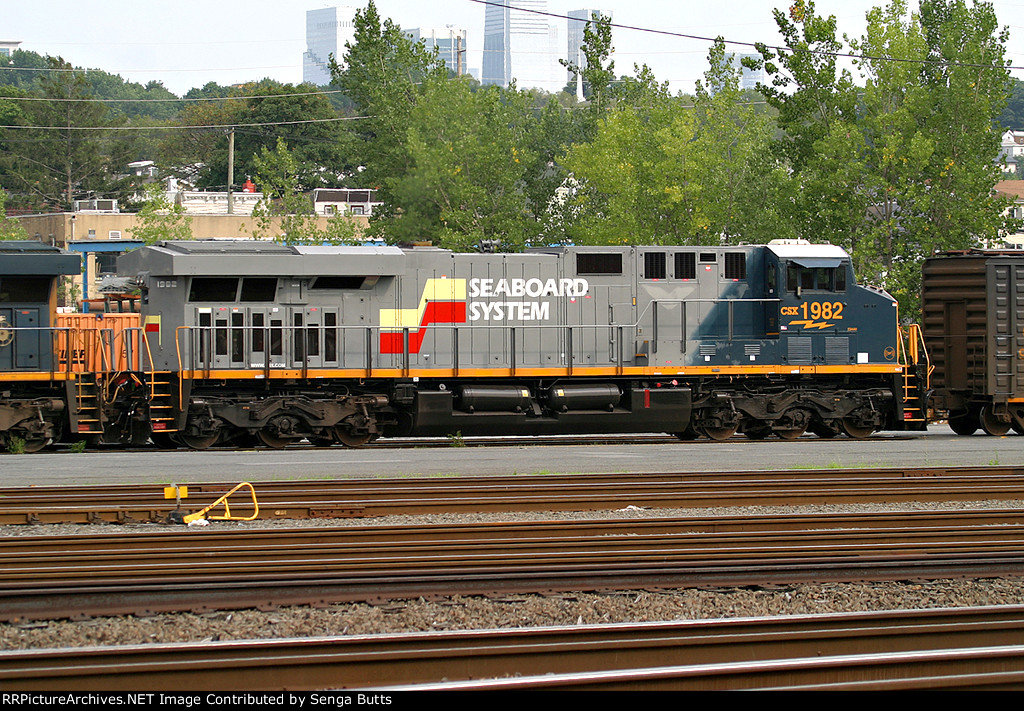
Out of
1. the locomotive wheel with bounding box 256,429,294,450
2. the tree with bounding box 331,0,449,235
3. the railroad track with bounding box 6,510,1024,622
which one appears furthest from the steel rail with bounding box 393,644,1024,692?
the tree with bounding box 331,0,449,235

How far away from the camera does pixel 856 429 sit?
20.0 m

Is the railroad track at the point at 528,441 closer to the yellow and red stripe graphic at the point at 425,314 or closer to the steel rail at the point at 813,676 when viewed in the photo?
the yellow and red stripe graphic at the point at 425,314

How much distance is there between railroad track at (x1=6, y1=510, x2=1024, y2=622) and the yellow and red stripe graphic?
342 inches

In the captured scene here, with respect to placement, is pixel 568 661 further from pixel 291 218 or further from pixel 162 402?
pixel 291 218

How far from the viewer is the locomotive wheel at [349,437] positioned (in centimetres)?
1848

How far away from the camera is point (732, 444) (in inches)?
736

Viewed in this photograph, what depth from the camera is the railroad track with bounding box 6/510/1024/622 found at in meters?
7.91

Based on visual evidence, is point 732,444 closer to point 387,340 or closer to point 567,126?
point 387,340

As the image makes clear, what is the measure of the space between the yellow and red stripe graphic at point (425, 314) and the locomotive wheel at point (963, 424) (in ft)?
36.2

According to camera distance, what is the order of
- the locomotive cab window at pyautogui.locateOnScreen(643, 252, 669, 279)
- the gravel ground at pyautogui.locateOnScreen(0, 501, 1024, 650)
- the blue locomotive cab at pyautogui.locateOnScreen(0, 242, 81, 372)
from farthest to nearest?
the locomotive cab window at pyautogui.locateOnScreen(643, 252, 669, 279), the blue locomotive cab at pyautogui.locateOnScreen(0, 242, 81, 372), the gravel ground at pyautogui.locateOnScreen(0, 501, 1024, 650)

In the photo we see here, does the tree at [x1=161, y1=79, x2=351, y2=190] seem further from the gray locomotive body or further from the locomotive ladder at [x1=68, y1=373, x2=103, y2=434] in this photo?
the locomotive ladder at [x1=68, y1=373, x2=103, y2=434]

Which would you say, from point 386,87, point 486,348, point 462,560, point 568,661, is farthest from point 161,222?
point 568,661

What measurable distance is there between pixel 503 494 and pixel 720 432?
8399 millimetres

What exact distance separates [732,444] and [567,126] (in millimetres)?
46557
